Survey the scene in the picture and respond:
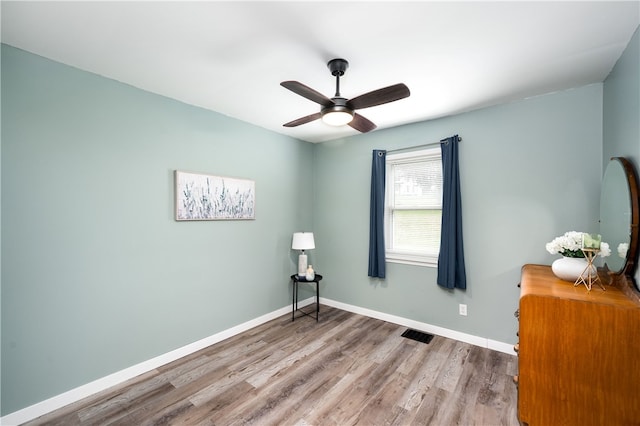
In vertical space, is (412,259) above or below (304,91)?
below

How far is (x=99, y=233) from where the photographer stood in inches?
92.0

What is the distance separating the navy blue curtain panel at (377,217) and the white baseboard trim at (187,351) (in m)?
0.67

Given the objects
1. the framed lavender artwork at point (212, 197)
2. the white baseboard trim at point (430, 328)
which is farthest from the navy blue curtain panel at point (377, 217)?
the framed lavender artwork at point (212, 197)

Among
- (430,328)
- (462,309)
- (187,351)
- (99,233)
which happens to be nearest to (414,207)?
(462,309)

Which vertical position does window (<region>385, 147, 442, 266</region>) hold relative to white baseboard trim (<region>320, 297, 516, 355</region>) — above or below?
above

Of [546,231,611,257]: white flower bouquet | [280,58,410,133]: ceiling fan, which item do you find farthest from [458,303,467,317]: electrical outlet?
[280,58,410,133]: ceiling fan

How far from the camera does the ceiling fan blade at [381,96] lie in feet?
6.02

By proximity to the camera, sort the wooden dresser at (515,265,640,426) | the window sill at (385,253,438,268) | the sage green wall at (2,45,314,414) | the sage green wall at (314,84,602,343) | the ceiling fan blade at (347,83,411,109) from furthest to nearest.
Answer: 1. the window sill at (385,253,438,268)
2. the sage green wall at (314,84,602,343)
3. the sage green wall at (2,45,314,414)
4. the ceiling fan blade at (347,83,411,109)
5. the wooden dresser at (515,265,640,426)

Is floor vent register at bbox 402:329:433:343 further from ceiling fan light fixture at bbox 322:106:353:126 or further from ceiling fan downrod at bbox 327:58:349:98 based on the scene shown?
ceiling fan downrod at bbox 327:58:349:98

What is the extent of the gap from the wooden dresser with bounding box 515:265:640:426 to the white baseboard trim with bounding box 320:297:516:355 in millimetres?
1434

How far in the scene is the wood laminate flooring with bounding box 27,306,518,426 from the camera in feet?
6.57

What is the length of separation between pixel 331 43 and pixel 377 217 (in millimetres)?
2311

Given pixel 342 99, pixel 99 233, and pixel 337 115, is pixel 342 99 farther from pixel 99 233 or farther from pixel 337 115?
pixel 99 233

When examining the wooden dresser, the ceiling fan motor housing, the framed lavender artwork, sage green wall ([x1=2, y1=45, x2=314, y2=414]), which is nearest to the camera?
the wooden dresser
